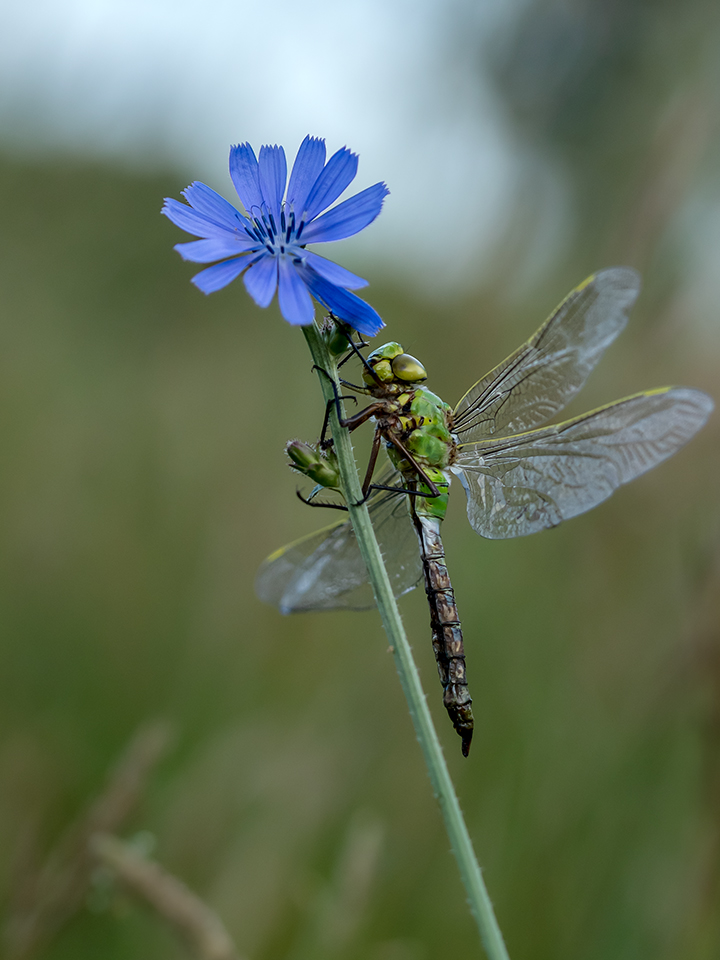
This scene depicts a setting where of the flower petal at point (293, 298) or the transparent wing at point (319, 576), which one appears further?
the transparent wing at point (319, 576)

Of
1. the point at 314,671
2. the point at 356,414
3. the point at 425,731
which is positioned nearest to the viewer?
the point at 425,731

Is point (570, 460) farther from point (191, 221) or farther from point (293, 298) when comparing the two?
point (191, 221)

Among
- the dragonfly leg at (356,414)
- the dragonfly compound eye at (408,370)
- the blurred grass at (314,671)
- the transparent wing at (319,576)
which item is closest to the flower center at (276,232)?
the dragonfly leg at (356,414)

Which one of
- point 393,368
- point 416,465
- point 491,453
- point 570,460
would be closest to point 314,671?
point 491,453

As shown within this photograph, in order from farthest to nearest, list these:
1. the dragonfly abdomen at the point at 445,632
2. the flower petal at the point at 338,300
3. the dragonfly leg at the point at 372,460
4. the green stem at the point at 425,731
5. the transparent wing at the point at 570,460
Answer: the transparent wing at the point at 570,460 → the dragonfly leg at the point at 372,460 → the dragonfly abdomen at the point at 445,632 → the flower petal at the point at 338,300 → the green stem at the point at 425,731

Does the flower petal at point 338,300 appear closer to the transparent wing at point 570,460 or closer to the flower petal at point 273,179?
the flower petal at point 273,179

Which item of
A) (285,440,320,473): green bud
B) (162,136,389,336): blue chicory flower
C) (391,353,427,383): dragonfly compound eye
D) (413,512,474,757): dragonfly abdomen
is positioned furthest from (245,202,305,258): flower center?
(413,512,474,757): dragonfly abdomen
